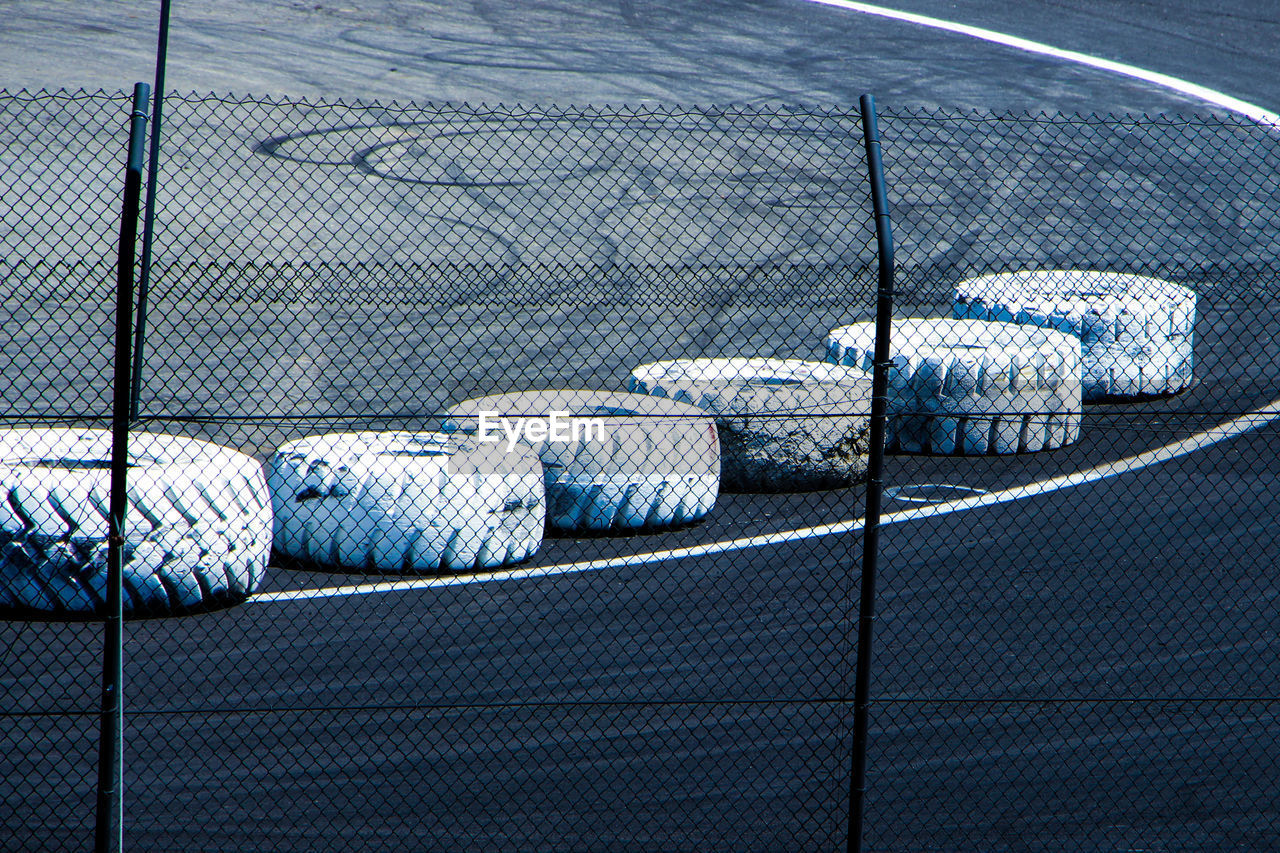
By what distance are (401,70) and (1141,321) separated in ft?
45.5

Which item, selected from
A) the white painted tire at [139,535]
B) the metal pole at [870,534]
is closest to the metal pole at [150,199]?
the white painted tire at [139,535]

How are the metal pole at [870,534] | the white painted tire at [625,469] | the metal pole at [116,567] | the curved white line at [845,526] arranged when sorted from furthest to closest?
the white painted tire at [625,469] → the curved white line at [845,526] → the metal pole at [870,534] → the metal pole at [116,567]

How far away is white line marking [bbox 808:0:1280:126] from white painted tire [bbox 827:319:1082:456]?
14462mm

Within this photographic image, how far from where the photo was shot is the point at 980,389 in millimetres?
10469

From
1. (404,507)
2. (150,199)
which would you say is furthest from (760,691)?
(150,199)

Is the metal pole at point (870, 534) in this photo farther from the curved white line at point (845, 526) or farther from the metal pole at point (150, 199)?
the metal pole at point (150, 199)

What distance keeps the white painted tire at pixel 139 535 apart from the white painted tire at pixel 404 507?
0.44 meters

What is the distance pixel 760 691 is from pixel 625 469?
2266 mm

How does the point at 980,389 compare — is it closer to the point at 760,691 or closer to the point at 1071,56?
the point at 760,691

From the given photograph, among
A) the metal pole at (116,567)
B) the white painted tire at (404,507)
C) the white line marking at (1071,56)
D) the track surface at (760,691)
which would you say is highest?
the white line marking at (1071,56)

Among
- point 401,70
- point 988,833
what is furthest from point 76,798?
Answer: point 401,70

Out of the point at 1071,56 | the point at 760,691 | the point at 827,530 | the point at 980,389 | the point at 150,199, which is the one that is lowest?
the point at 760,691

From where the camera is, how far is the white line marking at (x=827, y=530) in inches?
295

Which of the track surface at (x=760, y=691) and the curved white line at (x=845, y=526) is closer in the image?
the track surface at (x=760, y=691)
